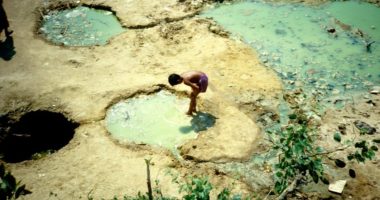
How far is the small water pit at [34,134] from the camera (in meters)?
4.55

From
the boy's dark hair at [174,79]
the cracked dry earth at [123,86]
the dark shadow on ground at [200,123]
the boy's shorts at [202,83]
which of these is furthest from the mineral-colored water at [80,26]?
the dark shadow on ground at [200,123]

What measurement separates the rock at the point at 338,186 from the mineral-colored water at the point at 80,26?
4.64 meters

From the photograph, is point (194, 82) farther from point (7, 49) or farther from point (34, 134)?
point (7, 49)

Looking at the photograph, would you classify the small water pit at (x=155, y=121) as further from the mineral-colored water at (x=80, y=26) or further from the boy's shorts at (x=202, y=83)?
the mineral-colored water at (x=80, y=26)

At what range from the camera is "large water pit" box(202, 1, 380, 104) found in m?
5.49

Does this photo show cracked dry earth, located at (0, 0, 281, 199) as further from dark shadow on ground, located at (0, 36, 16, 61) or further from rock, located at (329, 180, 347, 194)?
rock, located at (329, 180, 347, 194)

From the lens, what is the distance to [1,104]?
4887 mm

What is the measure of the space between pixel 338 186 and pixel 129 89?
328 centimetres

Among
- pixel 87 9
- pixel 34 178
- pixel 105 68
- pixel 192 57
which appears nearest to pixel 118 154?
pixel 34 178

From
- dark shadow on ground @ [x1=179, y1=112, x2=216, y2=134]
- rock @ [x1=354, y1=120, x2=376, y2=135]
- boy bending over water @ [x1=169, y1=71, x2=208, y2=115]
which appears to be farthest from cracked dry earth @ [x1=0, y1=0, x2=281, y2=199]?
rock @ [x1=354, y1=120, x2=376, y2=135]

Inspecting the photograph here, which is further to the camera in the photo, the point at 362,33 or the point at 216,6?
the point at 216,6

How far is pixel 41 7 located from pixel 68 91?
3.17 metres

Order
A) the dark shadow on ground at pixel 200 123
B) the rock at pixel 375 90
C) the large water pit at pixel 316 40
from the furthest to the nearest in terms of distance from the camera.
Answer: the large water pit at pixel 316 40, the rock at pixel 375 90, the dark shadow on ground at pixel 200 123

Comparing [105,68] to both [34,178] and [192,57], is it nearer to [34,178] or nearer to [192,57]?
[192,57]
